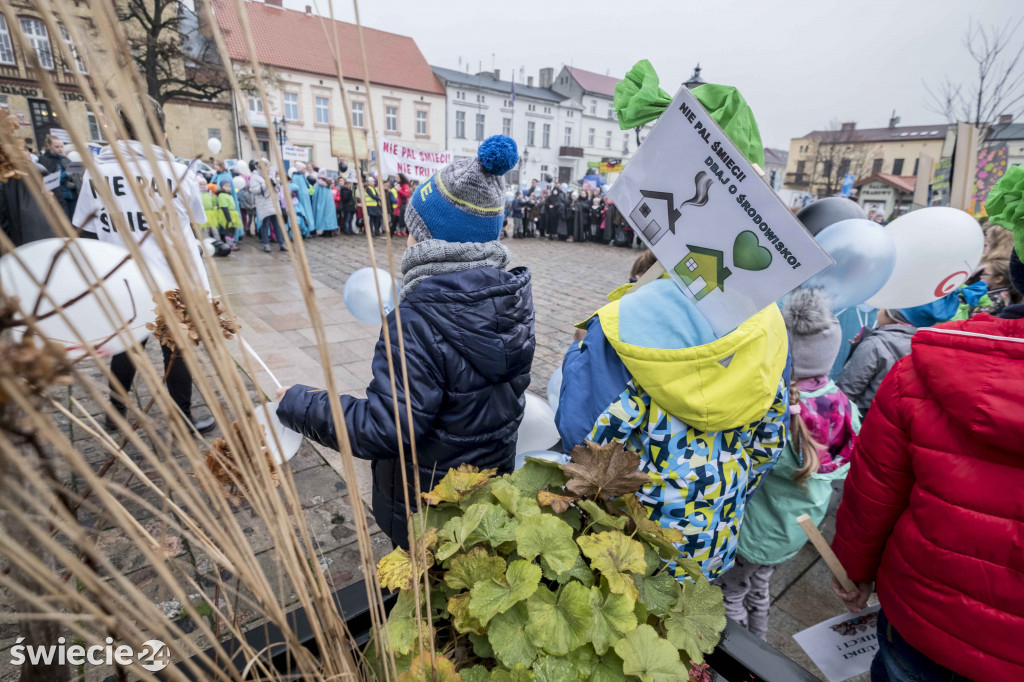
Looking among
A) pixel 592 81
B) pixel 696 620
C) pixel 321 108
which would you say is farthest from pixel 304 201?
pixel 592 81

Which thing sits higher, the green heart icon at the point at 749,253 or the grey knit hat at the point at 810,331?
the green heart icon at the point at 749,253

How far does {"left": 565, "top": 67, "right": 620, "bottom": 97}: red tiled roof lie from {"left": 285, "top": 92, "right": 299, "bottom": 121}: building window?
25.0m

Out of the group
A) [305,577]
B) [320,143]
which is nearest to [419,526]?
[305,577]

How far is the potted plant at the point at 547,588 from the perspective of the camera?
33.6 inches

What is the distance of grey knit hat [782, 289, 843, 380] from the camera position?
1846 millimetres

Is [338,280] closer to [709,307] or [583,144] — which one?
[709,307]

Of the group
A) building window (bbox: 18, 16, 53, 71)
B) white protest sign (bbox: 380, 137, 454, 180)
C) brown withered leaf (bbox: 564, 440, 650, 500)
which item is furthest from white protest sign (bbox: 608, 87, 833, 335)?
white protest sign (bbox: 380, 137, 454, 180)

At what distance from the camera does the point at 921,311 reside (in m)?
3.02

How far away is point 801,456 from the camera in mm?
1802

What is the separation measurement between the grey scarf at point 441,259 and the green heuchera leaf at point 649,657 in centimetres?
98

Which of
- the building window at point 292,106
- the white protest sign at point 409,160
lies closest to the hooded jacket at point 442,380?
the white protest sign at point 409,160

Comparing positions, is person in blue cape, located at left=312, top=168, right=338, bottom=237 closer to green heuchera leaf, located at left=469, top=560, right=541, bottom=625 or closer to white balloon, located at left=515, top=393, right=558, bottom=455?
white balloon, located at left=515, top=393, right=558, bottom=455

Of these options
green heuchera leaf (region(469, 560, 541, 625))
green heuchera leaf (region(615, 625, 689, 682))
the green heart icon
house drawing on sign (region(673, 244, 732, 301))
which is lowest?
green heuchera leaf (region(615, 625, 689, 682))

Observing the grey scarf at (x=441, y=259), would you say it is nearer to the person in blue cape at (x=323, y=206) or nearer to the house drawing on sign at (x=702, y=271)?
the house drawing on sign at (x=702, y=271)
